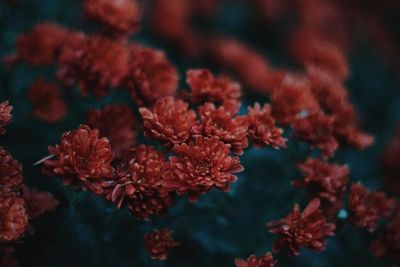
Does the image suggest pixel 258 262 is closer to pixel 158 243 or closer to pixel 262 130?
pixel 158 243

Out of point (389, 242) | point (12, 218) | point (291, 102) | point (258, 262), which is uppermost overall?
point (291, 102)

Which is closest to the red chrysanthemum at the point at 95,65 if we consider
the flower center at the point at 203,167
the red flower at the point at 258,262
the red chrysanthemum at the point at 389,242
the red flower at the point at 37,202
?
the red flower at the point at 37,202

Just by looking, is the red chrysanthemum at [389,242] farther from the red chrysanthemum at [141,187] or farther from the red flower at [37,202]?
the red flower at [37,202]

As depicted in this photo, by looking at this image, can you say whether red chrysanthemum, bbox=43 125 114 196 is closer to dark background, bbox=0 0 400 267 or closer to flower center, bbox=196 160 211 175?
dark background, bbox=0 0 400 267

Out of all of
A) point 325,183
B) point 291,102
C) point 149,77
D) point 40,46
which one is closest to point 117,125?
point 149,77

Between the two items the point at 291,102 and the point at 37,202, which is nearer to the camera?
the point at 37,202

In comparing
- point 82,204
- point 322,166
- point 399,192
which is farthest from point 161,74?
point 399,192

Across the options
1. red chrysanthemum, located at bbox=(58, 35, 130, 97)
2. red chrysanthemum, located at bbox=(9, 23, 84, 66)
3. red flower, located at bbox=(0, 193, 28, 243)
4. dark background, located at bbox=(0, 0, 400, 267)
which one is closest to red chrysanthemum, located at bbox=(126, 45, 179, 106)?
red chrysanthemum, located at bbox=(58, 35, 130, 97)
